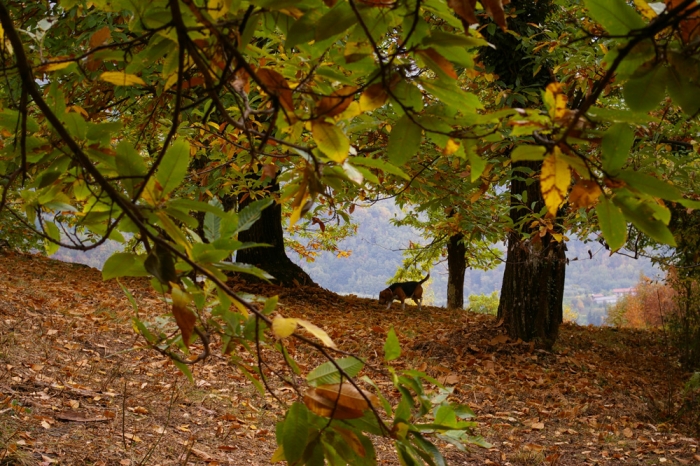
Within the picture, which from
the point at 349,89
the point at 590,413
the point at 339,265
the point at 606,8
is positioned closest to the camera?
the point at 606,8

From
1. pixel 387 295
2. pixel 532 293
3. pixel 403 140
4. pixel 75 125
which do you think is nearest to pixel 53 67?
pixel 75 125

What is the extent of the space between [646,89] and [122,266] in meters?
0.95

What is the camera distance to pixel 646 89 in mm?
828

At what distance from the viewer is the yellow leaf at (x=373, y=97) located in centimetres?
99

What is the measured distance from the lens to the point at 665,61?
0.82 meters

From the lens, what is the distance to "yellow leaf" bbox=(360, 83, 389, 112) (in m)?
0.99

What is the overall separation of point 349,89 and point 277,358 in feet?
16.3

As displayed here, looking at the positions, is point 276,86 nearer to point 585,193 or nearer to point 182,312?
point 182,312

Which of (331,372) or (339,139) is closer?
(339,139)

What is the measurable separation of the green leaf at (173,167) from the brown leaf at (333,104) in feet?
0.91

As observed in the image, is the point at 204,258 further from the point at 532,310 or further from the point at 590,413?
the point at 532,310

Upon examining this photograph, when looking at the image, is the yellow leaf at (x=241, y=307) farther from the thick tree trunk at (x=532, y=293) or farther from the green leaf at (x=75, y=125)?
the thick tree trunk at (x=532, y=293)

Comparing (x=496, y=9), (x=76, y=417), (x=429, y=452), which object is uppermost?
(x=496, y=9)

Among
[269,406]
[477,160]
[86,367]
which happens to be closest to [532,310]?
[269,406]
